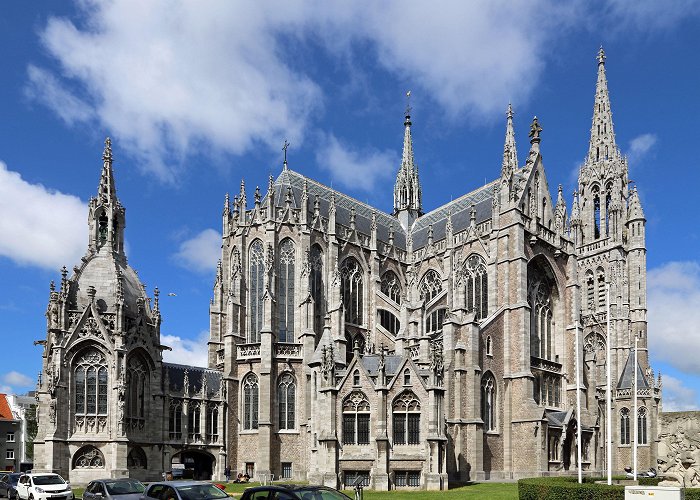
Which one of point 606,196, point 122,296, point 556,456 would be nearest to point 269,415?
point 122,296

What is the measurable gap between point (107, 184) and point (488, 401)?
33833 mm

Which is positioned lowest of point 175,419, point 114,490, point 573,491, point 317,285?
point 175,419

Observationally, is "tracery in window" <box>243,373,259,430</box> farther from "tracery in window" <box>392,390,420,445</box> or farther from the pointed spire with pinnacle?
the pointed spire with pinnacle

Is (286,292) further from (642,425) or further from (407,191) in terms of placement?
(642,425)

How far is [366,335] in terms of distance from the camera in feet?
195

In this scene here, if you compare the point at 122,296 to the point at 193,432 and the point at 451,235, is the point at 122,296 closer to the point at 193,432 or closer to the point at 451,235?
the point at 193,432

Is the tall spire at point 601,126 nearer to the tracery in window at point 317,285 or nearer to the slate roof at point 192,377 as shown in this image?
the tracery in window at point 317,285

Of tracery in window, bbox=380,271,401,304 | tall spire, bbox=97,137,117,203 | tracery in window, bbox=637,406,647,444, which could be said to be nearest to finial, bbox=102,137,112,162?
tall spire, bbox=97,137,117,203

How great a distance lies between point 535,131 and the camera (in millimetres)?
60938

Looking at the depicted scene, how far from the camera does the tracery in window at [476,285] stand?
5616 cm

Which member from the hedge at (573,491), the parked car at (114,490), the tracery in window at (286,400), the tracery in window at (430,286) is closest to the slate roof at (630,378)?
the tracery in window at (430,286)

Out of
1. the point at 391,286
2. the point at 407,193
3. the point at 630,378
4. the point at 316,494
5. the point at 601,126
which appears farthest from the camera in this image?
the point at 601,126

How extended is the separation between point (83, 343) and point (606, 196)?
64.6 meters

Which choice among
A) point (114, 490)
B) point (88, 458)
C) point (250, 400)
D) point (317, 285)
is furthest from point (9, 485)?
point (317, 285)
